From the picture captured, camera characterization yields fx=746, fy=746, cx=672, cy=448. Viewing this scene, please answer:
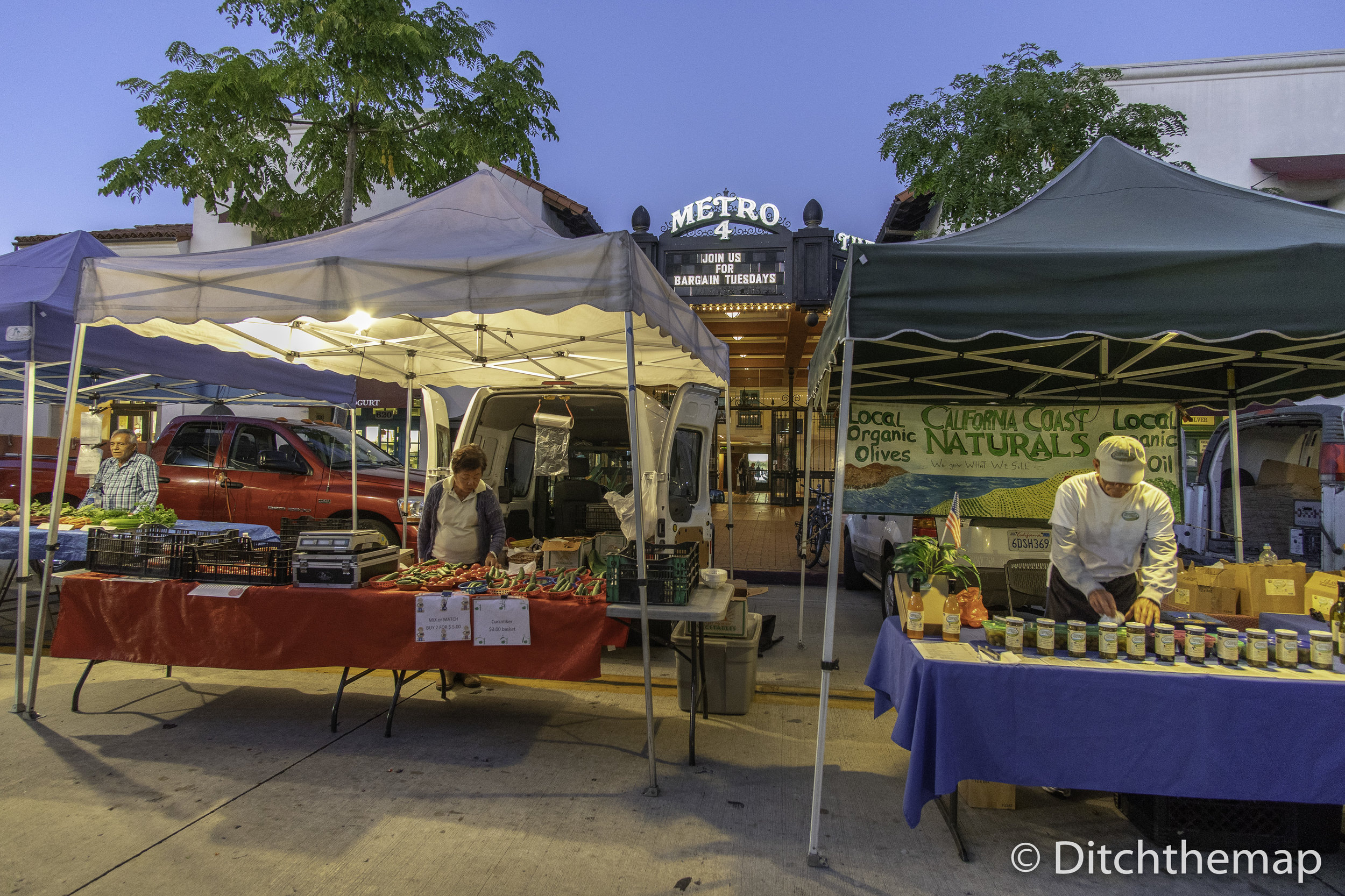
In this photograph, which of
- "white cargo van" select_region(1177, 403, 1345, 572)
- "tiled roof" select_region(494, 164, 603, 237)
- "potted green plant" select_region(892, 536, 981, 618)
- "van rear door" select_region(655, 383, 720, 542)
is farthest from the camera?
"tiled roof" select_region(494, 164, 603, 237)

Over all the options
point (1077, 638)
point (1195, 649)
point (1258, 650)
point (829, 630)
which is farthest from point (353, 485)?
point (1258, 650)

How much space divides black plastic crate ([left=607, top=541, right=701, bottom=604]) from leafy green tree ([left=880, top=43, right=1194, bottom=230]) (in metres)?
8.86

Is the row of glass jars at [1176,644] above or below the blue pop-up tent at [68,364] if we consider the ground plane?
below

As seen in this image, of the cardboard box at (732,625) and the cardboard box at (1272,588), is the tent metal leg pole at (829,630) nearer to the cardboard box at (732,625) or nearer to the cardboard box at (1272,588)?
the cardboard box at (732,625)

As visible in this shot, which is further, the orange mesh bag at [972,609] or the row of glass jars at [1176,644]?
the orange mesh bag at [972,609]

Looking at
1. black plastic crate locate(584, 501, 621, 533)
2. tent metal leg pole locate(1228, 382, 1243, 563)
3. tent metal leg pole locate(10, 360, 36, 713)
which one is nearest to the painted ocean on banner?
tent metal leg pole locate(1228, 382, 1243, 563)

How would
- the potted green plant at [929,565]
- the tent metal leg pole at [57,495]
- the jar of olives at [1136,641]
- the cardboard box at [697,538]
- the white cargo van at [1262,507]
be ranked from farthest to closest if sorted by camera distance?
the white cargo van at [1262,507] → the cardboard box at [697,538] → the tent metal leg pole at [57,495] → the potted green plant at [929,565] → the jar of olives at [1136,641]

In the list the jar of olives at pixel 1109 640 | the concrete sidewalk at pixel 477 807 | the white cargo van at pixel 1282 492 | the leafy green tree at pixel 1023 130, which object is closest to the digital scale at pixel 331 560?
the concrete sidewalk at pixel 477 807

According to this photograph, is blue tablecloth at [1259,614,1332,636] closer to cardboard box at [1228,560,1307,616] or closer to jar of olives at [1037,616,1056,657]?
cardboard box at [1228,560,1307,616]

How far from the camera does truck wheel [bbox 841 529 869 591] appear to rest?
9648 mm

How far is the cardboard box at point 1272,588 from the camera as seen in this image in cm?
496

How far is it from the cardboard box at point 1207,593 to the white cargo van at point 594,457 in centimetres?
366

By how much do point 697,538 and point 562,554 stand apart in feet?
4.15

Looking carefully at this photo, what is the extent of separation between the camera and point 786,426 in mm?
22625
